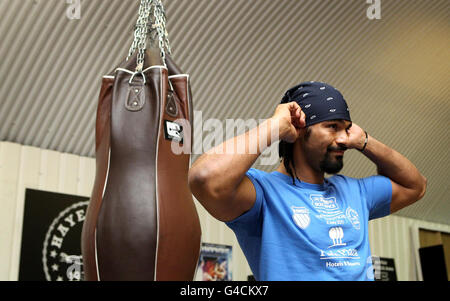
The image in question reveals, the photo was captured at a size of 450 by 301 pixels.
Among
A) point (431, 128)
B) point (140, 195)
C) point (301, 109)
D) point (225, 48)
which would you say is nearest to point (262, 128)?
point (301, 109)

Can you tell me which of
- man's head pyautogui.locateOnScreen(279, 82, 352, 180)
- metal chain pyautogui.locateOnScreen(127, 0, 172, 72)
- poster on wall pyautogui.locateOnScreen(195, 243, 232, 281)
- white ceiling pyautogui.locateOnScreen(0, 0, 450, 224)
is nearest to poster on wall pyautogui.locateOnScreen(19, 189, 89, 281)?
white ceiling pyautogui.locateOnScreen(0, 0, 450, 224)

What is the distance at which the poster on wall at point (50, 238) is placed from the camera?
6426 millimetres

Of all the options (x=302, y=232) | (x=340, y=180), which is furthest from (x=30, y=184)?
(x=302, y=232)

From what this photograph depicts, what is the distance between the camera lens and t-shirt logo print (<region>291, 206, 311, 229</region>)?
2.29 m

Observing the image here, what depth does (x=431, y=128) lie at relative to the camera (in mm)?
9938

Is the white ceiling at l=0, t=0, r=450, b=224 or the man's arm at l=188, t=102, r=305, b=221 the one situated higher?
the white ceiling at l=0, t=0, r=450, b=224

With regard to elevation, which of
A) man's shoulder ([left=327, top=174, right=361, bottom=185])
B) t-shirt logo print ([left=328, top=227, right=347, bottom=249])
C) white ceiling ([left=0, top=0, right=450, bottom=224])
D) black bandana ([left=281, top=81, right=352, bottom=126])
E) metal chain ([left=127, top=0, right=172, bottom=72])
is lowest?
t-shirt logo print ([left=328, top=227, right=347, bottom=249])

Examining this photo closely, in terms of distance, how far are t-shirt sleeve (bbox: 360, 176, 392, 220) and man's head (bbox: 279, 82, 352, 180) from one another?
30 centimetres

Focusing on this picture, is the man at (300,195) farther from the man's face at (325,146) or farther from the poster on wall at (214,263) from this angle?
the poster on wall at (214,263)

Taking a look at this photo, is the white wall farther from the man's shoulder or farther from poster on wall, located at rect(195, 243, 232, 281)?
the man's shoulder

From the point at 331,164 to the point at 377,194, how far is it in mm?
391

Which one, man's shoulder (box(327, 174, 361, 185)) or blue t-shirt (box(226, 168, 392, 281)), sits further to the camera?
man's shoulder (box(327, 174, 361, 185))

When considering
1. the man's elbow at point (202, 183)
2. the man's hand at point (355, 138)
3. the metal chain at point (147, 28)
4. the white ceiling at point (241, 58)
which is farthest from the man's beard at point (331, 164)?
the white ceiling at point (241, 58)

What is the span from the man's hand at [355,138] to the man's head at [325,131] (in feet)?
0.16
